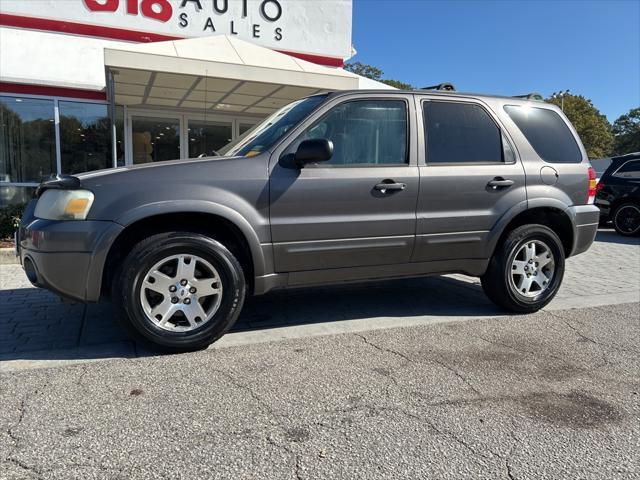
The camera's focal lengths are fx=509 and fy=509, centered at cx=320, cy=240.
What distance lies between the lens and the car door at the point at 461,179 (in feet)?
14.3

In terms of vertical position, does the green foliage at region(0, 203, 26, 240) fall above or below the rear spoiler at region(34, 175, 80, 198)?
below

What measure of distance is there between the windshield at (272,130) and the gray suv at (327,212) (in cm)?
2

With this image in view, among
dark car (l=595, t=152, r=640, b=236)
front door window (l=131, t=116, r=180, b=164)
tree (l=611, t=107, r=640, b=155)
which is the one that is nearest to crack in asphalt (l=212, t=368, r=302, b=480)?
front door window (l=131, t=116, r=180, b=164)

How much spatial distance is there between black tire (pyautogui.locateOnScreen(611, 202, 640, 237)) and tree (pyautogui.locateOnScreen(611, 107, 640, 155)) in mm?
66260

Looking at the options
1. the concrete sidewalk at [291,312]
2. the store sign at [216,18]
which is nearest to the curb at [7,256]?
the concrete sidewalk at [291,312]

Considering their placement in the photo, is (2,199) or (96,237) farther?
(2,199)

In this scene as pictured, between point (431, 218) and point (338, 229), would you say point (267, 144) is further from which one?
point (431, 218)

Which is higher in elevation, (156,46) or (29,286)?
(156,46)

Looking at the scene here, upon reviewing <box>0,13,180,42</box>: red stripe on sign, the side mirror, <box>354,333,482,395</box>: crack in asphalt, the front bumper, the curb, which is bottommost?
<box>354,333,482,395</box>: crack in asphalt

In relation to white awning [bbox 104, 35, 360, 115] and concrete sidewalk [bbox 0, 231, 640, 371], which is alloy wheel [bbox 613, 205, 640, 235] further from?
white awning [bbox 104, 35, 360, 115]

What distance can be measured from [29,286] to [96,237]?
3048mm

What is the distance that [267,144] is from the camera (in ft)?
13.1

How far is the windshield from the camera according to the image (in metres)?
4.00

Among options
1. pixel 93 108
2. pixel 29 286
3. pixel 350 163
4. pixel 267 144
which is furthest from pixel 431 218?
pixel 93 108
